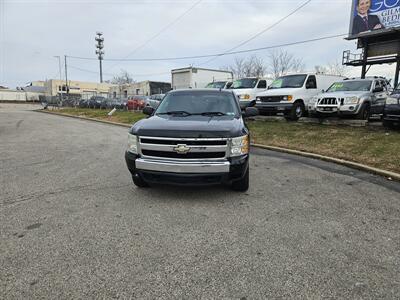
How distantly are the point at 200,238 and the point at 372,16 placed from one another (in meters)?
28.7

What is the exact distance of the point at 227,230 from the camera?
11.2 ft

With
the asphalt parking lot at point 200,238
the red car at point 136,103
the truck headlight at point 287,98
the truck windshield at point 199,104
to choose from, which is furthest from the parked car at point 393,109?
the red car at point 136,103

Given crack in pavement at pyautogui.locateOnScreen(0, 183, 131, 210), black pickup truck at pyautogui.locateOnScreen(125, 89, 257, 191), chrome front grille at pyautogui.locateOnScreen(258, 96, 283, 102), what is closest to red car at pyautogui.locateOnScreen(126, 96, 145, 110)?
chrome front grille at pyautogui.locateOnScreen(258, 96, 283, 102)

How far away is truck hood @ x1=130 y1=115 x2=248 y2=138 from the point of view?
402 cm

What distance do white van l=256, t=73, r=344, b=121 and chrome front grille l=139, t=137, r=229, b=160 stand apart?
865cm

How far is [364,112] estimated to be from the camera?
10367 mm

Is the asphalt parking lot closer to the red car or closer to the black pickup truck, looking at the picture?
the black pickup truck

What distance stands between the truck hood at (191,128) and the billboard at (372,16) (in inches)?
1009

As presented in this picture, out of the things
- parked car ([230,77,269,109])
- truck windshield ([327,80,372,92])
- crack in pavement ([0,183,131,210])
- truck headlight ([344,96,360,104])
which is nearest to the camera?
crack in pavement ([0,183,131,210])

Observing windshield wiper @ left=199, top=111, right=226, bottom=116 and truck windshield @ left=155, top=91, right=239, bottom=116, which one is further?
truck windshield @ left=155, top=91, right=239, bottom=116

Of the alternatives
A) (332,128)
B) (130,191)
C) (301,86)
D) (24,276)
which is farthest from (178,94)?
(301,86)

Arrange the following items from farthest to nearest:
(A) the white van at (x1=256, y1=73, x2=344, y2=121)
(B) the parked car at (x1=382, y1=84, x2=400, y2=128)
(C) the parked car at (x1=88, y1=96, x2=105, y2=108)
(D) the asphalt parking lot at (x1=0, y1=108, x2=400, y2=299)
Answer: (C) the parked car at (x1=88, y1=96, x2=105, y2=108)
(A) the white van at (x1=256, y1=73, x2=344, y2=121)
(B) the parked car at (x1=382, y1=84, x2=400, y2=128)
(D) the asphalt parking lot at (x1=0, y1=108, x2=400, y2=299)

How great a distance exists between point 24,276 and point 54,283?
0.32 meters

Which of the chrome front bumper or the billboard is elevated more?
the billboard
